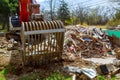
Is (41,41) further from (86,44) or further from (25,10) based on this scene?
(86,44)

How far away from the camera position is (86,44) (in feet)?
37.7

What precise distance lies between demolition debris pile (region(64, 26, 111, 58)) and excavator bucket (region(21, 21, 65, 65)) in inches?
70.3

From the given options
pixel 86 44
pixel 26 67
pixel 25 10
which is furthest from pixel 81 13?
pixel 26 67

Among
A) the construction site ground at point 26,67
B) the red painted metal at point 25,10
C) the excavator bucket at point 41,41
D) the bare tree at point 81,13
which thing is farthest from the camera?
the bare tree at point 81,13

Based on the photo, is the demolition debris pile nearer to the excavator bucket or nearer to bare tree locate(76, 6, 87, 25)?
the excavator bucket

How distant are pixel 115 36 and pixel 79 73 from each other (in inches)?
233

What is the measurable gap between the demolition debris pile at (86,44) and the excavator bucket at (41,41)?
179 cm

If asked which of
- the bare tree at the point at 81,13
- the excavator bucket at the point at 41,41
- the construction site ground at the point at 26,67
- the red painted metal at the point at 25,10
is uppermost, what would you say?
the red painted metal at the point at 25,10

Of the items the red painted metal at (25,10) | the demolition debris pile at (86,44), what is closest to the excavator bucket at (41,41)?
the demolition debris pile at (86,44)

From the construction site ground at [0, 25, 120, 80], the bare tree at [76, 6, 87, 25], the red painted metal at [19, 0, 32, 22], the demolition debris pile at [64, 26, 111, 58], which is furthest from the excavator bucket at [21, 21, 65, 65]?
the bare tree at [76, 6, 87, 25]

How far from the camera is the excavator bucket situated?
26.6ft

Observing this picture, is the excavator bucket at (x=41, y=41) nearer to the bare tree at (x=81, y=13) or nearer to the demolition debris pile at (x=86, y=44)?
the demolition debris pile at (x=86, y=44)

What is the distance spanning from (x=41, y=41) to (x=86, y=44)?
3567 millimetres

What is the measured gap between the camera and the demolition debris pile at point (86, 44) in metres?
11.0
